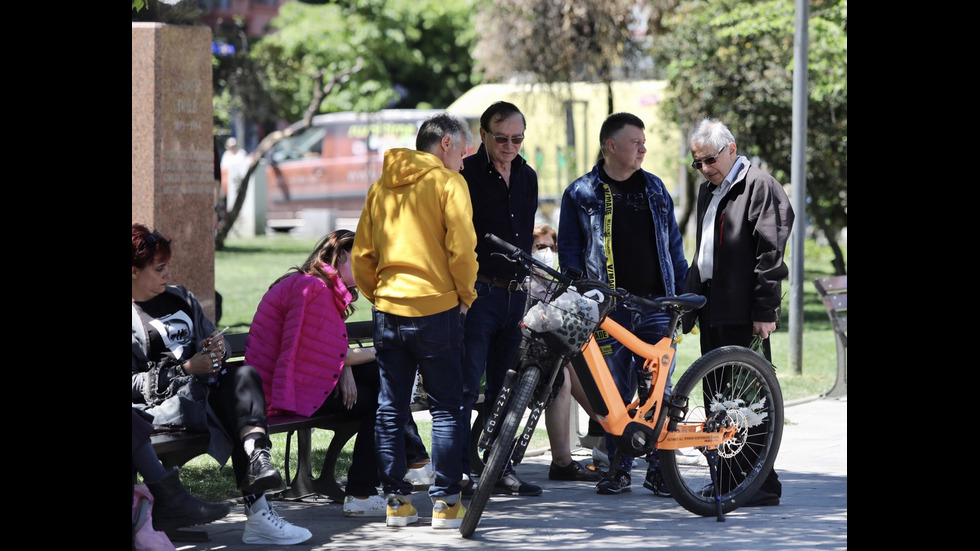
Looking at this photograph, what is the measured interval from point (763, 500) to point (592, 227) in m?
1.55

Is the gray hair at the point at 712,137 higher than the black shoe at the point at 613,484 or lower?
higher

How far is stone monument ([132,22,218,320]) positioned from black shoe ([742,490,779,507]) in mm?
5575

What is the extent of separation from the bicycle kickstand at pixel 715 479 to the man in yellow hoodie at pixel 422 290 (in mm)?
1125

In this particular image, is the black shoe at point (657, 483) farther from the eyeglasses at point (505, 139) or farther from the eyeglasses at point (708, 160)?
the eyeglasses at point (505, 139)

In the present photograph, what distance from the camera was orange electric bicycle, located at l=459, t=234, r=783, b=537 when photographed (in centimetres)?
549

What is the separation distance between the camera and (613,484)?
20.8 ft

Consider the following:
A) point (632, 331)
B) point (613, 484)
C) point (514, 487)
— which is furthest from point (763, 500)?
point (514, 487)

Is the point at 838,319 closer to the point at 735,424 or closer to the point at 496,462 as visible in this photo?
the point at 735,424

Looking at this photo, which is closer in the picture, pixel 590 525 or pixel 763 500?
pixel 590 525

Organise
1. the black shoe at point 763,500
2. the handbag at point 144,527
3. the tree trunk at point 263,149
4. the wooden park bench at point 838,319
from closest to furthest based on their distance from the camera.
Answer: the handbag at point 144,527
the black shoe at point 763,500
the wooden park bench at point 838,319
the tree trunk at point 263,149

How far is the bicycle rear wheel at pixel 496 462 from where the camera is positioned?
17.5 feet

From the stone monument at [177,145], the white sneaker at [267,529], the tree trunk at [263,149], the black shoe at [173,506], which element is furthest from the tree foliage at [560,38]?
the black shoe at [173,506]

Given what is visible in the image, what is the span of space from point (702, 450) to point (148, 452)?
245 cm
